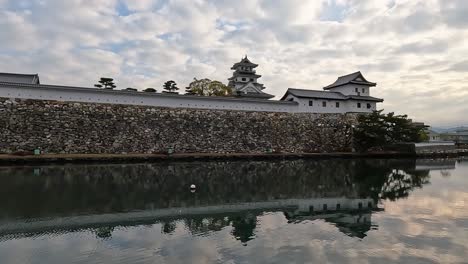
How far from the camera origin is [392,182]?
1566 cm

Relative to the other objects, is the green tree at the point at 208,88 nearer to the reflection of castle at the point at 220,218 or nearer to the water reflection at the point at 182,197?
the water reflection at the point at 182,197

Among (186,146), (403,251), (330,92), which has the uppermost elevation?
(330,92)

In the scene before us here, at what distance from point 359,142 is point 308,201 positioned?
20.4 metres

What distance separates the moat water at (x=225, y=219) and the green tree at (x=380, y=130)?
13.0 meters

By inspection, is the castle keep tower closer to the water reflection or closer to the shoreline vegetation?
the shoreline vegetation

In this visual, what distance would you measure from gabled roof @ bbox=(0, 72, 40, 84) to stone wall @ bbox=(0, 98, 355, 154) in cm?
308

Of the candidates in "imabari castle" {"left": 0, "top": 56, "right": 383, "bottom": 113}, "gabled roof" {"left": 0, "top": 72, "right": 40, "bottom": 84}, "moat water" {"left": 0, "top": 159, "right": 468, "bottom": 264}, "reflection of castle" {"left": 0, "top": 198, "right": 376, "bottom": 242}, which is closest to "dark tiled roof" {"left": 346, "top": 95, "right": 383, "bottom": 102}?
"imabari castle" {"left": 0, "top": 56, "right": 383, "bottom": 113}

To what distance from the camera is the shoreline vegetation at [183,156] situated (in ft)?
61.3

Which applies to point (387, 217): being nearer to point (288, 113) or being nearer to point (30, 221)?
point (30, 221)

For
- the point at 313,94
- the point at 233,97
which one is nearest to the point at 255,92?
the point at 313,94

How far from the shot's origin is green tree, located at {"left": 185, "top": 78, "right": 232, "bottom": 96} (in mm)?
37306

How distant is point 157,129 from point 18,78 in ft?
35.8

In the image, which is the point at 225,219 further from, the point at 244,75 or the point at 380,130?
the point at 244,75

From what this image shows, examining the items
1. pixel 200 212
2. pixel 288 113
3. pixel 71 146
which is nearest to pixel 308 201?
pixel 200 212
